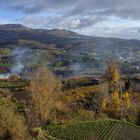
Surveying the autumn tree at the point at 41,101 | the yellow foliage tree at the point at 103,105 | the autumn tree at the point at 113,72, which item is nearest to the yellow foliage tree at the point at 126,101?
the yellow foliage tree at the point at 103,105

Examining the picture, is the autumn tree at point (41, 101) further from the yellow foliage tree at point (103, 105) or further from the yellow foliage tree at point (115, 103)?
the yellow foliage tree at point (115, 103)

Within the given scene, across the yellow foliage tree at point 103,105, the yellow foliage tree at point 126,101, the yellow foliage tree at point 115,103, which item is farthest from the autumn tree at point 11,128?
the yellow foliage tree at point 126,101

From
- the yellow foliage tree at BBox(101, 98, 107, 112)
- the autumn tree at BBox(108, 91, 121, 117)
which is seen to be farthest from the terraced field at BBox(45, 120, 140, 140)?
the yellow foliage tree at BBox(101, 98, 107, 112)

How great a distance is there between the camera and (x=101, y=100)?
160 feet

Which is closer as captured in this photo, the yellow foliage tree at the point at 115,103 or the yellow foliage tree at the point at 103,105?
the yellow foliage tree at the point at 103,105

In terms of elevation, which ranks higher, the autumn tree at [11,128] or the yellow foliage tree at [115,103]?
the autumn tree at [11,128]

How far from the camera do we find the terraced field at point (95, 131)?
30438mm

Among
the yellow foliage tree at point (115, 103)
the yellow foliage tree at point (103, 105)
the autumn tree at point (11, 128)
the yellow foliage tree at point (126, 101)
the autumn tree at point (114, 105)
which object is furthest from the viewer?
the yellow foliage tree at point (126, 101)

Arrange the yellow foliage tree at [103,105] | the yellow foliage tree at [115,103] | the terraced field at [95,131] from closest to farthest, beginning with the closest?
the terraced field at [95,131] → the yellow foliage tree at [103,105] → the yellow foliage tree at [115,103]

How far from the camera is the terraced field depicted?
30.4 meters

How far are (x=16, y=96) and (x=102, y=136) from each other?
80.8 feet

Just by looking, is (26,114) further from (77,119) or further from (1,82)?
(1,82)

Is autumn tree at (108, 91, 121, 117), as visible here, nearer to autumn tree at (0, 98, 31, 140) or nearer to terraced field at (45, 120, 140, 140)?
terraced field at (45, 120, 140, 140)

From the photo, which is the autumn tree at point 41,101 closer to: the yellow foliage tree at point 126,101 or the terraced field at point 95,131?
the terraced field at point 95,131
